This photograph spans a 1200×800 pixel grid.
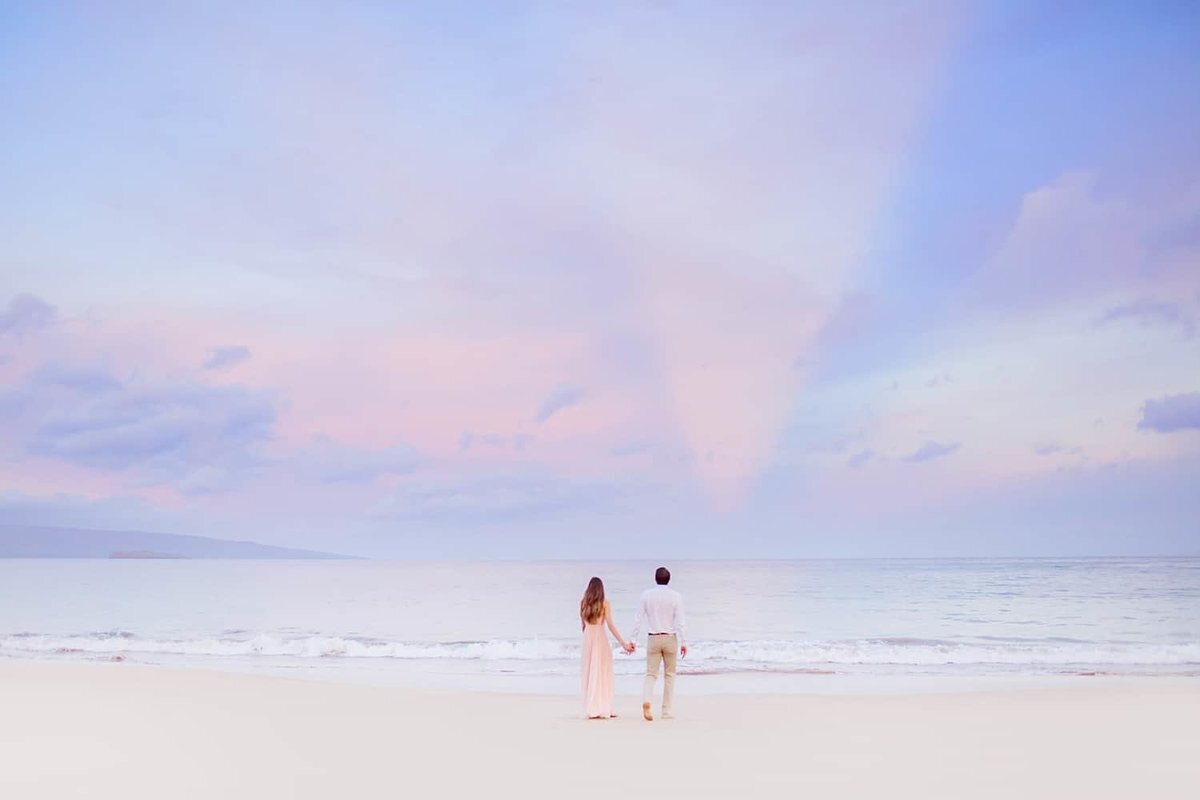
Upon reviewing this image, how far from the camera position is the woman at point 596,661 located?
43.6 ft

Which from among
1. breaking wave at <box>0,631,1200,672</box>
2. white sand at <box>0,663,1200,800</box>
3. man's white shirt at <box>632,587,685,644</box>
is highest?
man's white shirt at <box>632,587,685,644</box>

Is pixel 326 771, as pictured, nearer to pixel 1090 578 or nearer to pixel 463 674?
pixel 463 674

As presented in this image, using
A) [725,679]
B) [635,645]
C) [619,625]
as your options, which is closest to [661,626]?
[635,645]

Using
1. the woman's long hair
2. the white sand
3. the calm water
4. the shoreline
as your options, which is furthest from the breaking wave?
the woman's long hair

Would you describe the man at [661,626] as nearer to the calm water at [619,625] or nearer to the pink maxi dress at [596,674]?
the pink maxi dress at [596,674]

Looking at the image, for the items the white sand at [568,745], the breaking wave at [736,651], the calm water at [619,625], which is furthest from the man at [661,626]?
the breaking wave at [736,651]

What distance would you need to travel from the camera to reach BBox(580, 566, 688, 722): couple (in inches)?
516

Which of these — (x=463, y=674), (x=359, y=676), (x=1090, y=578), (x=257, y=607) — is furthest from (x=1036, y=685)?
(x=1090, y=578)

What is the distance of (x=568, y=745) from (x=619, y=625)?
33249 mm

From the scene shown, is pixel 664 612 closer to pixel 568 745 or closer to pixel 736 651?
pixel 568 745

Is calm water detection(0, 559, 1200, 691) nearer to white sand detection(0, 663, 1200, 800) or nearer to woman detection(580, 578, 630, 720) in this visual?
white sand detection(0, 663, 1200, 800)

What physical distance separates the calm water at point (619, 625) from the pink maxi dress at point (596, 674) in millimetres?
5558

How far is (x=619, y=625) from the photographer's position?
4406 cm

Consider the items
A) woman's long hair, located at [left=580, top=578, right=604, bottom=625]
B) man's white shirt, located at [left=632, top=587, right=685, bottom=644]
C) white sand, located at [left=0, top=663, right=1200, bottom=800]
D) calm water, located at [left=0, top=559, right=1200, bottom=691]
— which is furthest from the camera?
calm water, located at [left=0, top=559, right=1200, bottom=691]
